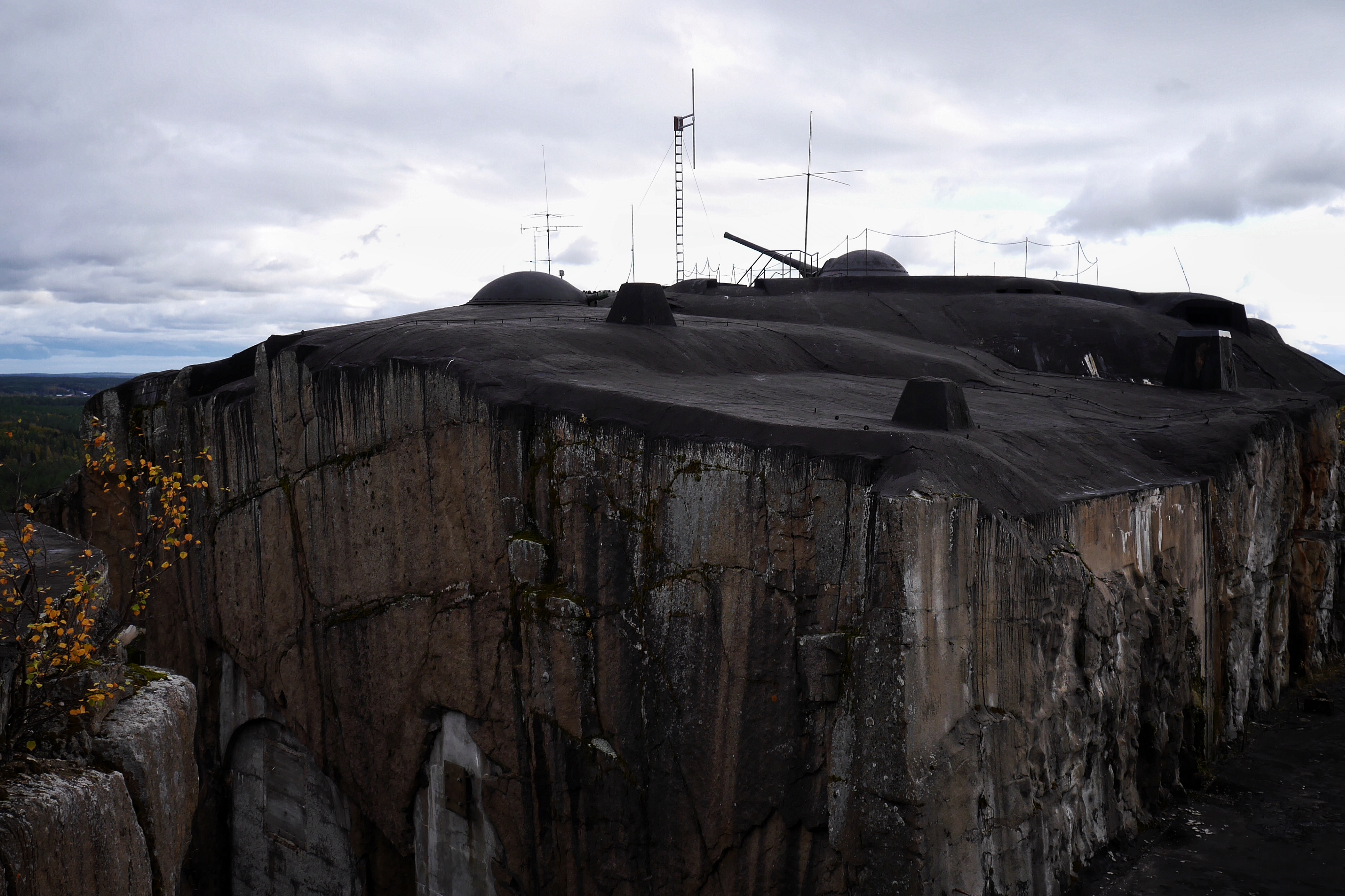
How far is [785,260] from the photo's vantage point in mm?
22469

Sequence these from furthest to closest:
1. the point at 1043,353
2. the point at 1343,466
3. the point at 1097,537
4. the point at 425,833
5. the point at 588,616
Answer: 1. the point at 1043,353
2. the point at 1343,466
3. the point at 425,833
4. the point at 588,616
5. the point at 1097,537

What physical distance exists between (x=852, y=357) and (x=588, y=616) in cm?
559

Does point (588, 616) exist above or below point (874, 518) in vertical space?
below

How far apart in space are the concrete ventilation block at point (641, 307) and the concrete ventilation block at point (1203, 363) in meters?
6.92

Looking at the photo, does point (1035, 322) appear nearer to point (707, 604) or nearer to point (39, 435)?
point (707, 604)

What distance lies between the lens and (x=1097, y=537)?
27.8 ft

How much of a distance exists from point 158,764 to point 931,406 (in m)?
5.70

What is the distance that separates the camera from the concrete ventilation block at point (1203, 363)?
1430 cm

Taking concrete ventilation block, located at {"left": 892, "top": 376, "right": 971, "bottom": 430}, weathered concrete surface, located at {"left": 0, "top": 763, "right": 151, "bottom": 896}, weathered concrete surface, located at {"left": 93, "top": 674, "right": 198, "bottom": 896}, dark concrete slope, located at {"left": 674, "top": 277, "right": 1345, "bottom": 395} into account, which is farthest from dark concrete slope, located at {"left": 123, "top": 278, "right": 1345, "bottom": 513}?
weathered concrete surface, located at {"left": 0, "top": 763, "right": 151, "bottom": 896}

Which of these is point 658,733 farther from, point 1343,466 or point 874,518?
point 1343,466

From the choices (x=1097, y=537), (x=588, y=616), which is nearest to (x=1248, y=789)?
(x=1097, y=537)

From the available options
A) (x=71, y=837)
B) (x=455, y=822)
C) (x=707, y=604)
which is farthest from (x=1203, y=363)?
(x=71, y=837)

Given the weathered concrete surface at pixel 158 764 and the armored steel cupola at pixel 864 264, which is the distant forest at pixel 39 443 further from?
the armored steel cupola at pixel 864 264

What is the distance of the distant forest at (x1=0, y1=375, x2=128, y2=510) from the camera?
6.70 m
